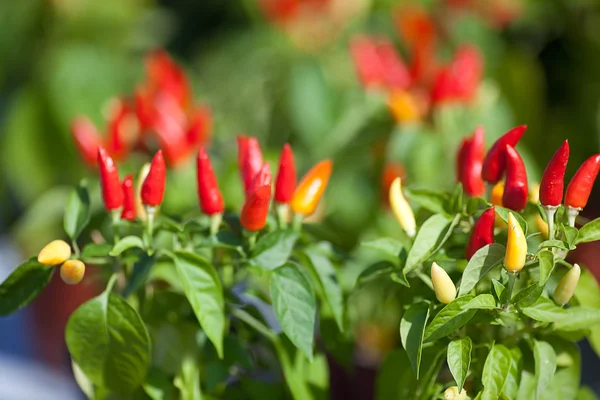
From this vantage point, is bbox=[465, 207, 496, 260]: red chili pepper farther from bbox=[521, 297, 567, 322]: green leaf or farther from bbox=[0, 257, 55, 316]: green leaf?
bbox=[0, 257, 55, 316]: green leaf

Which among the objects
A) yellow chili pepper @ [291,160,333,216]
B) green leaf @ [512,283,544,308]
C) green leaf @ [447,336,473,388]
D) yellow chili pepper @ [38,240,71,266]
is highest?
yellow chili pepper @ [38,240,71,266]

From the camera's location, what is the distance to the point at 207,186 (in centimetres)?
63

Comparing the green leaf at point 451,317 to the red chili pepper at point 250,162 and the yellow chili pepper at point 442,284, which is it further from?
the red chili pepper at point 250,162

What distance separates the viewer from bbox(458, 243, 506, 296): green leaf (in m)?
0.54

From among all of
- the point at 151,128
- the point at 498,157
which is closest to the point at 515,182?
the point at 498,157

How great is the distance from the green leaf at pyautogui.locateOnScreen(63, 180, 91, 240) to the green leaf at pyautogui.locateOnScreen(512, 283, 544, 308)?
35 cm

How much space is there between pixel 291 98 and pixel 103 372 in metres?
0.67

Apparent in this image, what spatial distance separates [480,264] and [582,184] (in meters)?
0.10

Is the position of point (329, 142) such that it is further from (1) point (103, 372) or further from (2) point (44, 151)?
(2) point (44, 151)

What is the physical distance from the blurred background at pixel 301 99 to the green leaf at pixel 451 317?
9.7 inches

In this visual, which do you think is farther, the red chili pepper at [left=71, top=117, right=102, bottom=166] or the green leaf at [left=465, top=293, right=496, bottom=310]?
the red chili pepper at [left=71, top=117, right=102, bottom=166]

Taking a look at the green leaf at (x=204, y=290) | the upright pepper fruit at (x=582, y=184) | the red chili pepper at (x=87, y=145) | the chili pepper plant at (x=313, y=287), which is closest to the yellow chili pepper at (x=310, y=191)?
the chili pepper plant at (x=313, y=287)

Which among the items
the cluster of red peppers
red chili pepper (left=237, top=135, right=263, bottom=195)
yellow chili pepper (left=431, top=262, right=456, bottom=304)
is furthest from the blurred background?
yellow chili pepper (left=431, top=262, right=456, bottom=304)

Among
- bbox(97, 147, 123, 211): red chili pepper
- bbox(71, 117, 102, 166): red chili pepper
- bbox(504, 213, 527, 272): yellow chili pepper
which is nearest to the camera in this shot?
bbox(504, 213, 527, 272): yellow chili pepper
